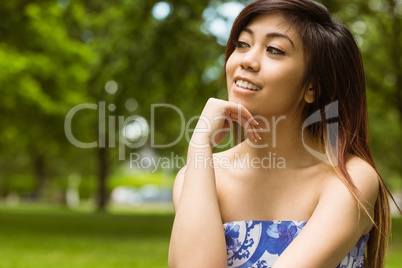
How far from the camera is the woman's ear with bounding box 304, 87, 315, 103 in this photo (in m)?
2.14

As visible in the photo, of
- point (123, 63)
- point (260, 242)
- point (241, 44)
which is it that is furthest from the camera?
point (123, 63)

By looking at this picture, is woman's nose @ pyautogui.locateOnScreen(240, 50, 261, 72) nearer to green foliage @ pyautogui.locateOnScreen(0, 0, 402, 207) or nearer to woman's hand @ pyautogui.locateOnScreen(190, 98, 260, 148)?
woman's hand @ pyautogui.locateOnScreen(190, 98, 260, 148)

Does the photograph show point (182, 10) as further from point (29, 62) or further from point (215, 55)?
point (29, 62)

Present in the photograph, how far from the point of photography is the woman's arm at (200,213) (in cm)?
192

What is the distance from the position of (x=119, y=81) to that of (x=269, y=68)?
1334cm

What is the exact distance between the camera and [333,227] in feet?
6.16

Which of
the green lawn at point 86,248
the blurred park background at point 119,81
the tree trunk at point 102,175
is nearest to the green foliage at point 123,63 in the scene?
the blurred park background at point 119,81

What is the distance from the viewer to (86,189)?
5597 centimetres

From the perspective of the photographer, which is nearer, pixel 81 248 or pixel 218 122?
pixel 218 122

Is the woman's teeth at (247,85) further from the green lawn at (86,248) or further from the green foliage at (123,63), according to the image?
the green foliage at (123,63)

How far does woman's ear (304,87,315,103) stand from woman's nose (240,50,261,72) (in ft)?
0.78

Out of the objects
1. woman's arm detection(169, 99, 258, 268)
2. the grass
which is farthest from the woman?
the grass

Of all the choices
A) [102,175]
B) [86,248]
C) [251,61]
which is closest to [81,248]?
[86,248]

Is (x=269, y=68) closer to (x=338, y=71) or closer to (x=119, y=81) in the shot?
(x=338, y=71)
